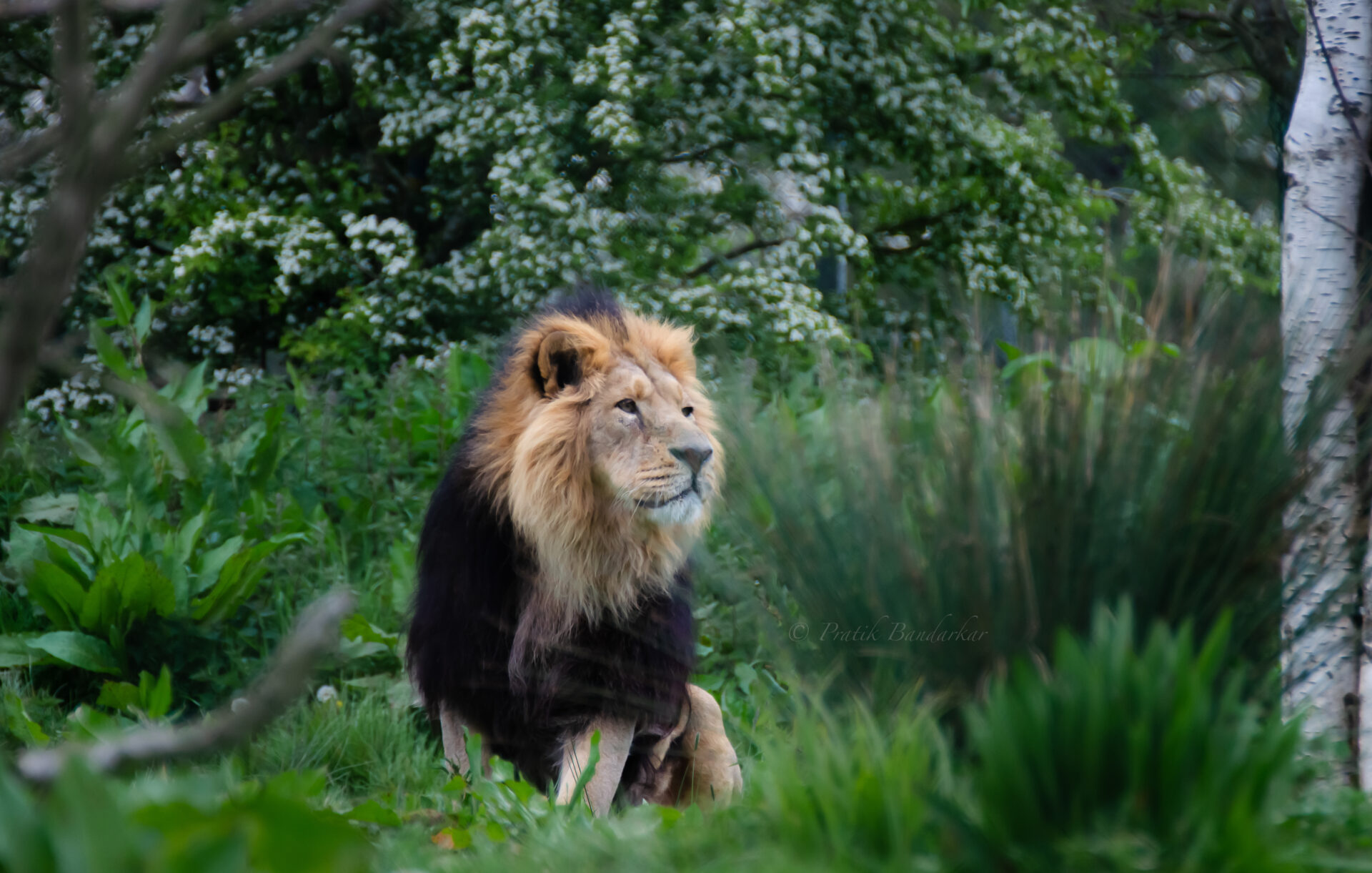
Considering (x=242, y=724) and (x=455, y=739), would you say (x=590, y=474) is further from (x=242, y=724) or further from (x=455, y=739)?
(x=242, y=724)

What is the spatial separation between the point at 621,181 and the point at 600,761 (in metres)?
5.46

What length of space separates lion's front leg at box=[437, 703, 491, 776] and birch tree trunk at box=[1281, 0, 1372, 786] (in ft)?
7.24

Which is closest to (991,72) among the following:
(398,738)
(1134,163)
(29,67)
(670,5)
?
(1134,163)

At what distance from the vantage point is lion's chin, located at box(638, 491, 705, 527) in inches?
136

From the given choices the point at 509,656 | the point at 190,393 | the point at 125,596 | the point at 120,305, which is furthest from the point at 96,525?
the point at 509,656

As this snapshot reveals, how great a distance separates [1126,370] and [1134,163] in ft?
29.1

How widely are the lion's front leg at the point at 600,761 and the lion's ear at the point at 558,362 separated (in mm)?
1027

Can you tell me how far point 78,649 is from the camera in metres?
4.68

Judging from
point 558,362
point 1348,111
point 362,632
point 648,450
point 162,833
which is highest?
point 1348,111

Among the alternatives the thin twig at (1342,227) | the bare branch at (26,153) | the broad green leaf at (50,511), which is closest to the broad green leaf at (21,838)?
the bare branch at (26,153)

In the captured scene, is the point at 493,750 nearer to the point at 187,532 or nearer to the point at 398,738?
the point at 398,738

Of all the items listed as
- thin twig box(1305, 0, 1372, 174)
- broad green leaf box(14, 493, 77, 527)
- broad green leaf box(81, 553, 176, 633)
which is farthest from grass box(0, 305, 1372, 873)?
broad green leaf box(14, 493, 77, 527)

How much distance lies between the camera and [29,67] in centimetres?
819

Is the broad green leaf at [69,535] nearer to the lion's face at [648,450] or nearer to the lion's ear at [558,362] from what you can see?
the lion's ear at [558,362]
